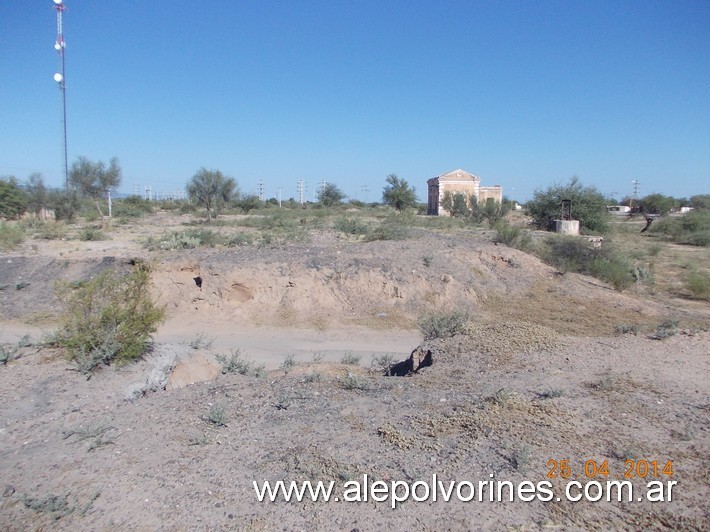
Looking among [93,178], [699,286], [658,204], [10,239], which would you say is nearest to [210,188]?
[93,178]

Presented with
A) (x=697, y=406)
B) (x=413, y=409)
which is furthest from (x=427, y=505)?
(x=697, y=406)

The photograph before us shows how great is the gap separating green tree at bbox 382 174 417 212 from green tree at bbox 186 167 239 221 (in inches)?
802

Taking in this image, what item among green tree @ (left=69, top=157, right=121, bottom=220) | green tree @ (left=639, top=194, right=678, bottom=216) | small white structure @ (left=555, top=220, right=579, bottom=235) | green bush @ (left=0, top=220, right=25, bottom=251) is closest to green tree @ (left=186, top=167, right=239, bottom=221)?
green tree @ (left=69, top=157, right=121, bottom=220)

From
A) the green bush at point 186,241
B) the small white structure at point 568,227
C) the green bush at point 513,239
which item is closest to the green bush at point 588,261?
the green bush at point 513,239

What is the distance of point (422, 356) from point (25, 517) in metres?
6.02

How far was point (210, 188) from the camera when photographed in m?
36.3

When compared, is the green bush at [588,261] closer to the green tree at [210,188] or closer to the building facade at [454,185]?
the green tree at [210,188]

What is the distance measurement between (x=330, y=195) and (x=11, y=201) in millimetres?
32297

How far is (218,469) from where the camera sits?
454cm

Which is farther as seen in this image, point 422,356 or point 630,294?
point 630,294

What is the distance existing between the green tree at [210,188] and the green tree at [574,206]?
66.1ft

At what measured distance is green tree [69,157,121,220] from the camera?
34.0 m

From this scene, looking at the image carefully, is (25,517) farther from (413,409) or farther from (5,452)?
(413,409)

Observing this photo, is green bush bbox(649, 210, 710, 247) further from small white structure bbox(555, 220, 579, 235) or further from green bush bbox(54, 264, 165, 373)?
green bush bbox(54, 264, 165, 373)
